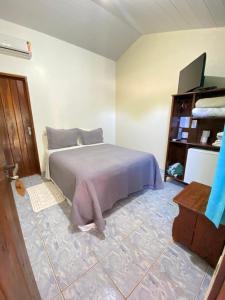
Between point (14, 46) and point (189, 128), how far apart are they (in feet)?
10.6

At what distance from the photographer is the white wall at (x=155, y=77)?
2.26 meters

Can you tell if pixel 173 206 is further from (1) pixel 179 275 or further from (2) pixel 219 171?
(2) pixel 219 171

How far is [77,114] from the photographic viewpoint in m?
3.32

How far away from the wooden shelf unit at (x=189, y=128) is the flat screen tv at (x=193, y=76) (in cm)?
11

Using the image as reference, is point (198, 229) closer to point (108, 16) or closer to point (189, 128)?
point (189, 128)

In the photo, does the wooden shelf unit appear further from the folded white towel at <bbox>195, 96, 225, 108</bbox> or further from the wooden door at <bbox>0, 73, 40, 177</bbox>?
the wooden door at <bbox>0, 73, 40, 177</bbox>

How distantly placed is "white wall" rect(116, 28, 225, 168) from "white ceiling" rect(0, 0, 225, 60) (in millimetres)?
201

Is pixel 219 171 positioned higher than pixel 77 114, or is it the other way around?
pixel 77 114

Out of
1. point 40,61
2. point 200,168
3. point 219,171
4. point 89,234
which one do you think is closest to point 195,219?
point 219,171

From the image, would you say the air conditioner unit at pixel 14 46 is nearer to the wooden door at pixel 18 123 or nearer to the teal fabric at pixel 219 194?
the wooden door at pixel 18 123

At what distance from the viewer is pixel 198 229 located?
3.97 ft

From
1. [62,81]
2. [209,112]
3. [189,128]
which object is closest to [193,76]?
[209,112]

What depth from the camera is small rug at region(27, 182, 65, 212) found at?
6.61 ft

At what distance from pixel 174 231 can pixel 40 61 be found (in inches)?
134
